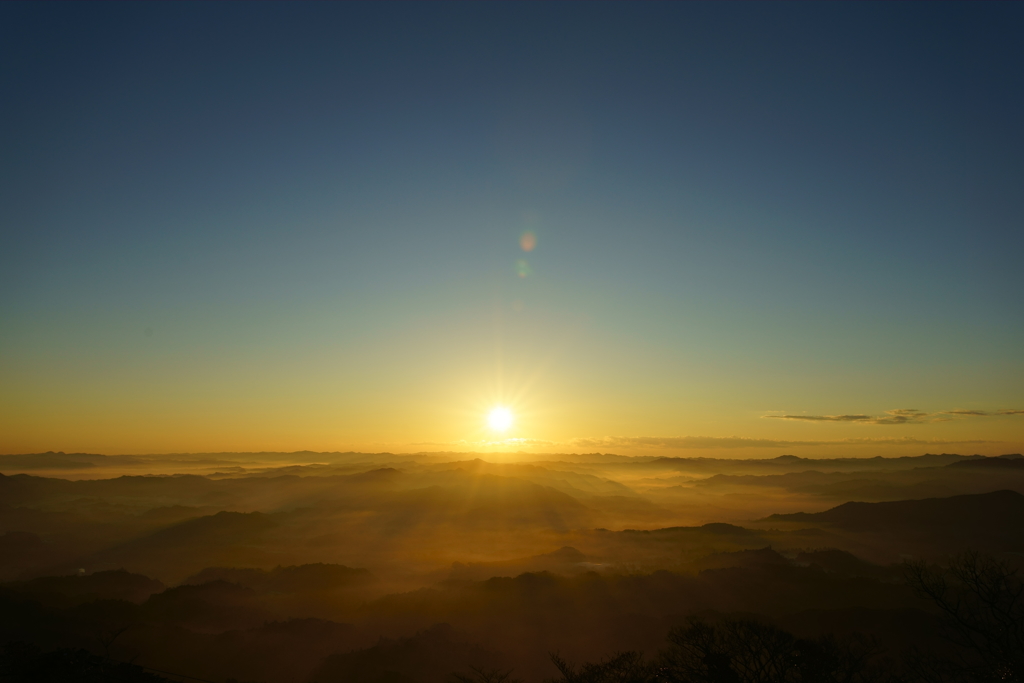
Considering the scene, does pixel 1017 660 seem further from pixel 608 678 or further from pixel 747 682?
pixel 608 678

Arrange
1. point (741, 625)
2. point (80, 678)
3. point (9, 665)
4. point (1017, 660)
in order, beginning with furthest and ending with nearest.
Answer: point (9, 665), point (80, 678), point (741, 625), point (1017, 660)

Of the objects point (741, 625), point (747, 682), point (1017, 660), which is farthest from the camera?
point (741, 625)

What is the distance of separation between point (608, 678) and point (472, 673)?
509 feet

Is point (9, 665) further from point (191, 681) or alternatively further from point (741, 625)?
point (191, 681)

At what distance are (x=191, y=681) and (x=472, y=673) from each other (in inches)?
4006

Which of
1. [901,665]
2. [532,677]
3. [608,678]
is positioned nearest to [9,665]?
[608,678]

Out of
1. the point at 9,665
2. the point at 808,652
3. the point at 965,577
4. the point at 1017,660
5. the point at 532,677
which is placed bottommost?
the point at 532,677

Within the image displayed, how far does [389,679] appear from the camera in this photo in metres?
192

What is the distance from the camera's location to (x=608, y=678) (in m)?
65.4

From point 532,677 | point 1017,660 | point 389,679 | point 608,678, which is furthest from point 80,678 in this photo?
point 532,677

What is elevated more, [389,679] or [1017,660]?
[1017,660]

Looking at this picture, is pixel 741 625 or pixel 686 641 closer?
pixel 686 641

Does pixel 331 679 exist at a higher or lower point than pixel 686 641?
lower

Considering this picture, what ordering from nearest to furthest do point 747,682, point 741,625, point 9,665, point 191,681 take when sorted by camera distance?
point 747,682, point 741,625, point 9,665, point 191,681
